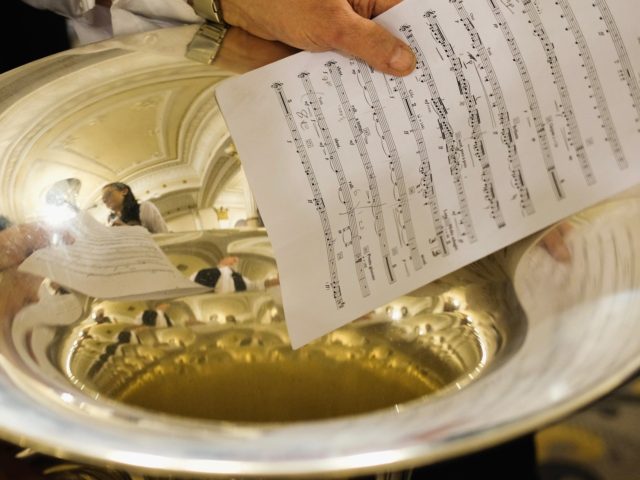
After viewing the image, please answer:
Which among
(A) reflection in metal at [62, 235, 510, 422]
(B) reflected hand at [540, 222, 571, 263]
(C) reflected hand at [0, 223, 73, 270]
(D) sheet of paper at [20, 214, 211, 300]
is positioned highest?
(C) reflected hand at [0, 223, 73, 270]

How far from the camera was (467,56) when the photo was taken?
2.21 ft

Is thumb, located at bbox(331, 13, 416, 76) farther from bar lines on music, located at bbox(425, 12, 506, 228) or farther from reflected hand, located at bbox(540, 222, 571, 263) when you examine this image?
reflected hand, located at bbox(540, 222, 571, 263)

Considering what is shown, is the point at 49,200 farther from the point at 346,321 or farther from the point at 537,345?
the point at 537,345

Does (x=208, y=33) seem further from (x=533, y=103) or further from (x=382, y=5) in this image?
(x=533, y=103)

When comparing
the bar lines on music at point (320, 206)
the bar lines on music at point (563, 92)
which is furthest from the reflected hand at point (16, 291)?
the bar lines on music at point (563, 92)

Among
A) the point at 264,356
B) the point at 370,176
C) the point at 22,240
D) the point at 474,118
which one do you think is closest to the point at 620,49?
the point at 474,118

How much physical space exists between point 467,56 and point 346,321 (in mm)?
248

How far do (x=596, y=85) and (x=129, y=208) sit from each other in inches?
17.4

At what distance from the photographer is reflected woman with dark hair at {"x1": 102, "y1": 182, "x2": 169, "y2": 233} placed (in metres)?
0.76

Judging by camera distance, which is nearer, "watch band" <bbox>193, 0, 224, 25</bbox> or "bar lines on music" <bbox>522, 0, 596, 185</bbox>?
"bar lines on music" <bbox>522, 0, 596, 185</bbox>

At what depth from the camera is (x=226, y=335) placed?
2.41 feet

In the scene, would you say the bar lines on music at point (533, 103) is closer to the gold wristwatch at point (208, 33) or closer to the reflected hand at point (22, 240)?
the gold wristwatch at point (208, 33)

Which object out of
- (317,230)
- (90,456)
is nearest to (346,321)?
(317,230)

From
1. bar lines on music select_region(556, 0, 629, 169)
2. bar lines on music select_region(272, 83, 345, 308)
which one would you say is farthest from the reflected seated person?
bar lines on music select_region(556, 0, 629, 169)
